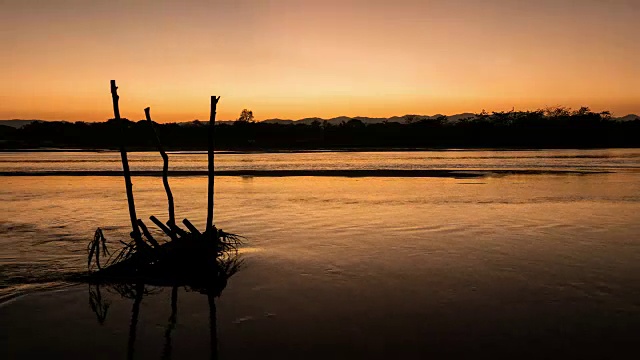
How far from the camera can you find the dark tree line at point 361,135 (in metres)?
113

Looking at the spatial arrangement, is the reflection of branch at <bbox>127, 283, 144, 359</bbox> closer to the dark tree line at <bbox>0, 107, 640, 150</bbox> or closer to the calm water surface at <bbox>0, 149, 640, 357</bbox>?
the calm water surface at <bbox>0, 149, 640, 357</bbox>

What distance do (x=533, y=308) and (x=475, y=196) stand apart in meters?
16.7

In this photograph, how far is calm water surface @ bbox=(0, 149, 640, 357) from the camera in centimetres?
792

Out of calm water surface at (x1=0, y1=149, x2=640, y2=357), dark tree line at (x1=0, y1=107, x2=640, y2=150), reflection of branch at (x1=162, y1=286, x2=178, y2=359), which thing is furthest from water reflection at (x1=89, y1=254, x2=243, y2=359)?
dark tree line at (x1=0, y1=107, x2=640, y2=150)

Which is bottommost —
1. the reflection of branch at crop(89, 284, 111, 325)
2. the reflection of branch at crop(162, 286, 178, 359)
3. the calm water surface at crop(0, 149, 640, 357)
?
the reflection of branch at crop(89, 284, 111, 325)

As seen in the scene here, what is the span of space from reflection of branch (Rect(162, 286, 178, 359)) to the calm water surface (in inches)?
29.8

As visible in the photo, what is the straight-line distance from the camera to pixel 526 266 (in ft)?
37.4

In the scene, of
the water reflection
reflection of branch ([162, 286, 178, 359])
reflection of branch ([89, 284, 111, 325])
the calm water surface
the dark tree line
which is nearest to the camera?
reflection of branch ([162, 286, 178, 359])

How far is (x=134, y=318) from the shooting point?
838 cm

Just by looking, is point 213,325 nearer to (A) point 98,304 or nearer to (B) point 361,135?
(A) point 98,304

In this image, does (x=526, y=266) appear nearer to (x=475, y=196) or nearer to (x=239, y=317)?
(x=239, y=317)

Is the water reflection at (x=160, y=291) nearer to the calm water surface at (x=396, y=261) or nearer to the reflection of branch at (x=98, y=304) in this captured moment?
the reflection of branch at (x=98, y=304)

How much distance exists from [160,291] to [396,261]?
506 cm

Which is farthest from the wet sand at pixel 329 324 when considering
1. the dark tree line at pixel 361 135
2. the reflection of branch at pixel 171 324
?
the dark tree line at pixel 361 135
